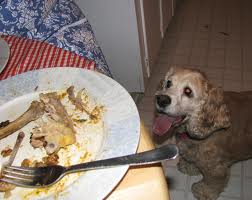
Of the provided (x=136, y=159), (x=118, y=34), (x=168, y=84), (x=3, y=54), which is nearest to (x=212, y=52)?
(x=118, y=34)

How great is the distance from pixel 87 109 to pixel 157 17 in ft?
4.95

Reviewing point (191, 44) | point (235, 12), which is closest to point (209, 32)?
point (191, 44)

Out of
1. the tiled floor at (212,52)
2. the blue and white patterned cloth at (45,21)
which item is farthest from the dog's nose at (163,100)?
the tiled floor at (212,52)

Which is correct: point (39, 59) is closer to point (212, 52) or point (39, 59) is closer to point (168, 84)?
point (168, 84)

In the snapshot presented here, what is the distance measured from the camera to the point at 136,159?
0.63m

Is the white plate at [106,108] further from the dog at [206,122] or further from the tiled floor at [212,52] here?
the tiled floor at [212,52]

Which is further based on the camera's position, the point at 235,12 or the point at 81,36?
the point at 235,12

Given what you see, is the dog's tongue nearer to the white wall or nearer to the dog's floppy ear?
the dog's floppy ear

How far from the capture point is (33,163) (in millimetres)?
719

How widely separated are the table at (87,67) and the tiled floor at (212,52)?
3.23 feet

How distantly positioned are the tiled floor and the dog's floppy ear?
0.48 metres

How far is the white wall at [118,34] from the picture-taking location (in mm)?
1712

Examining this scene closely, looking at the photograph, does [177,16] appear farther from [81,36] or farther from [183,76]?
[81,36]

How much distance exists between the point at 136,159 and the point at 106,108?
176 millimetres
